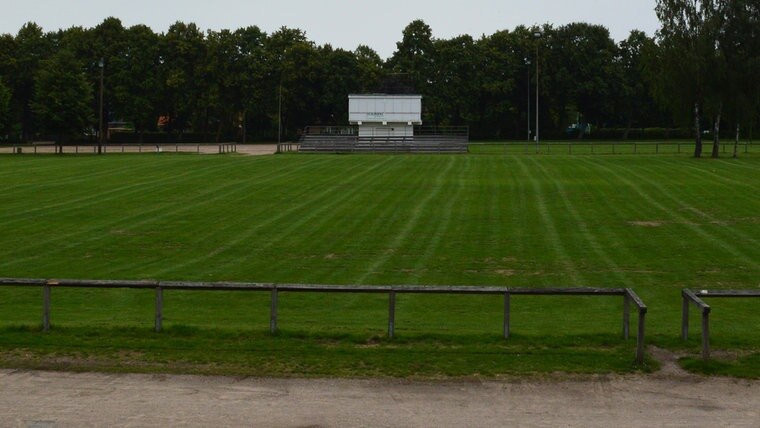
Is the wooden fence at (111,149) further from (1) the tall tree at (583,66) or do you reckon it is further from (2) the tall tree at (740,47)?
(1) the tall tree at (583,66)

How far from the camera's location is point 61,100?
3295 inches

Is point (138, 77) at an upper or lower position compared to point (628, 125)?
upper

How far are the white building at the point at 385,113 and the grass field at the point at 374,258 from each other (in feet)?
133

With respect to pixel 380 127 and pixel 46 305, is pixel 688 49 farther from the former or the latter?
pixel 46 305

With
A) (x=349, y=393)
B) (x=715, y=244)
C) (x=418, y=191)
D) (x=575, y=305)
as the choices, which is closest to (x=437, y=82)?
(x=418, y=191)

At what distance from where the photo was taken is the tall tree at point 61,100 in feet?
274

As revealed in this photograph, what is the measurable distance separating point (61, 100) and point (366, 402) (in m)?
81.0

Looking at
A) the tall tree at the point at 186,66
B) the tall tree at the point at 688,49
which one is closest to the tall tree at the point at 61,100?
the tall tree at the point at 186,66

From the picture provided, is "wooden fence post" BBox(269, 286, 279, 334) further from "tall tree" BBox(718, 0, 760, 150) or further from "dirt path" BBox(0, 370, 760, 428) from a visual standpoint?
"tall tree" BBox(718, 0, 760, 150)

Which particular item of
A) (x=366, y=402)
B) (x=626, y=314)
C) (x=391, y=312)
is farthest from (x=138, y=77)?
(x=366, y=402)

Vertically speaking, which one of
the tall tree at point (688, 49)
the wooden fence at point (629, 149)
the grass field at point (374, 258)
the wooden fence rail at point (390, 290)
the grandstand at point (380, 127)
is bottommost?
the grass field at point (374, 258)

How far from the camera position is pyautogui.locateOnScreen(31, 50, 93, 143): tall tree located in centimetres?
8344

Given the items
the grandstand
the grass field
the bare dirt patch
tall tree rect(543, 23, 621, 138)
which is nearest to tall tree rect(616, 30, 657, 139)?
tall tree rect(543, 23, 621, 138)

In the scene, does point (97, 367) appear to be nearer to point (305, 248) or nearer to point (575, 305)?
point (575, 305)
